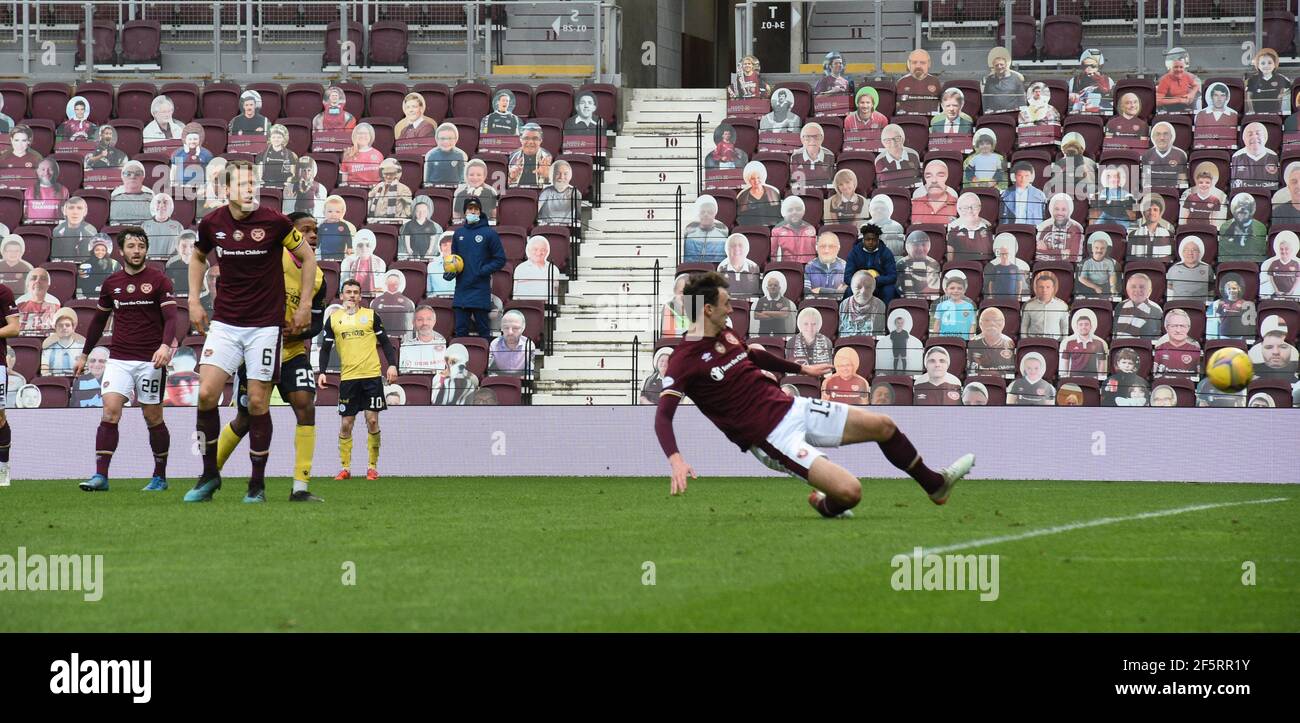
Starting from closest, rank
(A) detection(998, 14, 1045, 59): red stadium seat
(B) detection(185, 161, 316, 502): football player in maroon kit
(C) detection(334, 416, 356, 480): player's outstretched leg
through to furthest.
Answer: (B) detection(185, 161, 316, 502): football player in maroon kit, (C) detection(334, 416, 356, 480): player's outstretched leg, (A) detection(998, 14, 1045, 59): red stadium seat

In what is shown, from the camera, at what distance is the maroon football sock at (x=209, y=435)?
11992mm

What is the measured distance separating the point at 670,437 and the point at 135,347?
20.6 feet

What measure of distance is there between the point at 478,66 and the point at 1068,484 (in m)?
13.4

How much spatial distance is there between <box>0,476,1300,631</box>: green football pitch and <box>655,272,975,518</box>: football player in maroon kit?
15.3 inches

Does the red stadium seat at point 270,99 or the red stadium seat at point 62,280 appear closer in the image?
the red stadium seat at point 62,280

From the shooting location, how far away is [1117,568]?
26.6ft

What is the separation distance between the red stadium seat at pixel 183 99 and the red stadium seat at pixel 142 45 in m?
2.81

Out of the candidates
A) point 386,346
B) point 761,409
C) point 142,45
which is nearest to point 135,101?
point 142,45

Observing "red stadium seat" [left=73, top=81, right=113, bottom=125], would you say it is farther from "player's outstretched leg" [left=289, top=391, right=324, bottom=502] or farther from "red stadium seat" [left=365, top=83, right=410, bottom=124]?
"player's outstretched leg" [left=289, top=391, right=324, bottom=502]

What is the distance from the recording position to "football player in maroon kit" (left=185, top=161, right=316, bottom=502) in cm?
1178

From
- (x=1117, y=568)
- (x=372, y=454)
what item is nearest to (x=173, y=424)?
(x=372, y=454)

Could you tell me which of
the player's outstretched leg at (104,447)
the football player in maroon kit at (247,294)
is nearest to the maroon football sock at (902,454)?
the football player in maroon kit at (247,294)

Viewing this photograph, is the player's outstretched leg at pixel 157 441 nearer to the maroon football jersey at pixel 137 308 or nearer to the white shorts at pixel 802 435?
the maroon football jersey at pixel 137 308

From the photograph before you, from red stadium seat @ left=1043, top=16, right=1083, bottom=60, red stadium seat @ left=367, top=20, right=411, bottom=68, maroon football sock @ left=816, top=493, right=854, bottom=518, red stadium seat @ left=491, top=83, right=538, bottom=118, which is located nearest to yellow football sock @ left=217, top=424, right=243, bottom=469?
maroon football sock @ left=816, top=493, right=854, bottom=518
